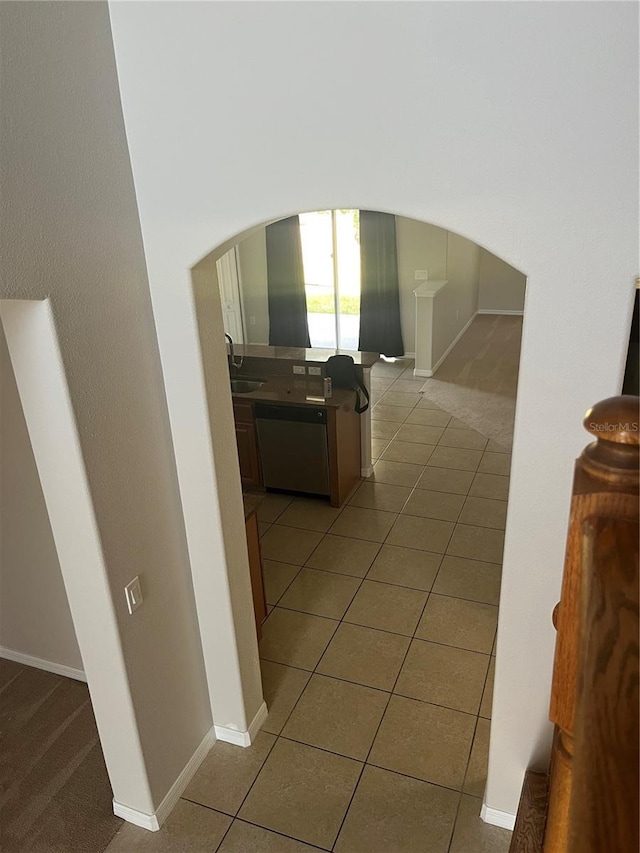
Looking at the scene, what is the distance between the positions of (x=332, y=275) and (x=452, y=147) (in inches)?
305

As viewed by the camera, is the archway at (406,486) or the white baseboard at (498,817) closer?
the archway at (406,486)

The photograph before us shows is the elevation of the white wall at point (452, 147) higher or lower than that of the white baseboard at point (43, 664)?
higher

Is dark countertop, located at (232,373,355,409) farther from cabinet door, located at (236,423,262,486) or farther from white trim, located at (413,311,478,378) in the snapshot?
white trim, located at (413,311,478,378)

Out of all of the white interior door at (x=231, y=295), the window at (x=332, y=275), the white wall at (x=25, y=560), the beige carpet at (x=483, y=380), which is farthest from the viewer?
the white interior door at (x=231, y=295)

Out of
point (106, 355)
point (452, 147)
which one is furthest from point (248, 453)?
point (452, 147)

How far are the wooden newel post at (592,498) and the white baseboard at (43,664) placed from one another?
3.44 m

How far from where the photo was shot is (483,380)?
835 centimetres

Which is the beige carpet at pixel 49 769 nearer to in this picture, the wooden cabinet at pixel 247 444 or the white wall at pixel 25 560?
the white wall at pixel 25 560

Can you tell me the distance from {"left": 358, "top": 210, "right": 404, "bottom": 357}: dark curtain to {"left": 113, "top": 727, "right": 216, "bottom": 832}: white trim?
6.95 meters

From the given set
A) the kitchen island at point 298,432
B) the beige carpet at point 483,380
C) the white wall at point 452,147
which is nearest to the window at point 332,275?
the beige carpet at point 483,380

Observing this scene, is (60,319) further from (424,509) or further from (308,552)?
(424,509)

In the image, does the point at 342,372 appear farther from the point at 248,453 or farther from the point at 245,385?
the point at 248,453

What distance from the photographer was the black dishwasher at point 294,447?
5129mm

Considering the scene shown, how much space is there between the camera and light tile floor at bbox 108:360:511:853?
2869mm
